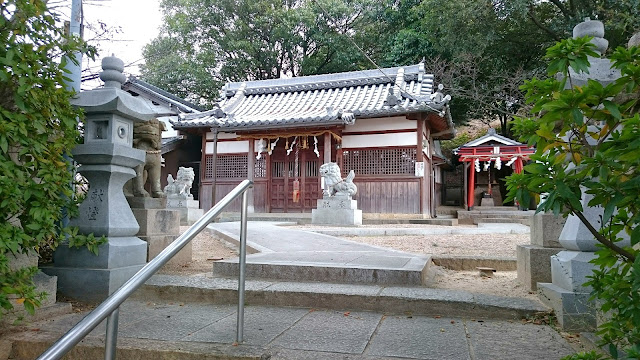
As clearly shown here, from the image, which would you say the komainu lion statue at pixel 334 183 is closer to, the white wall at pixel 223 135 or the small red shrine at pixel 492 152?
the white wall at pixel 223 135

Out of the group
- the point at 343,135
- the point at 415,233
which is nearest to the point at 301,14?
the point at 343,135

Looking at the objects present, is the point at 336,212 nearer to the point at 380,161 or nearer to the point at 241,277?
the point at 380,161

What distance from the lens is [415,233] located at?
31.2 feet

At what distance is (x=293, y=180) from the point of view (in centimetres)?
1555

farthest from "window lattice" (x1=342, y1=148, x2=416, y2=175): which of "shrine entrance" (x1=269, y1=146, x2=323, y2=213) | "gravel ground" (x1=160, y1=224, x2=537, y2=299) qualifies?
"gravel ground" (x1=160, y1=224, x2=537, y2=299)

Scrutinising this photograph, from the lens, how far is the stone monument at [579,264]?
8.26 ft

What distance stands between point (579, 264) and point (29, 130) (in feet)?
12.1

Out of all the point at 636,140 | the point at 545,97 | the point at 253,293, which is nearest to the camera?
the point at 636,140

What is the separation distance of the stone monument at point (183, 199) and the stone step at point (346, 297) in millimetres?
8952

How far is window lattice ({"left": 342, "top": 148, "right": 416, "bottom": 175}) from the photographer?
14047mm

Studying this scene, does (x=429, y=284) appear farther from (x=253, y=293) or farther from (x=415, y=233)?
(x=415, y=233)

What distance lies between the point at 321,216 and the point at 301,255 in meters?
7.22

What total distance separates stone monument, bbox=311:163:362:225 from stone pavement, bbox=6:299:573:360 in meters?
8.63

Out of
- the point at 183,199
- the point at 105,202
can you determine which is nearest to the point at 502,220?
the point at 183,199
